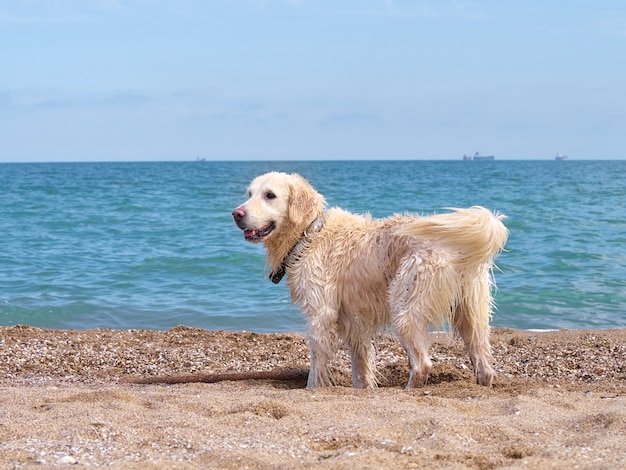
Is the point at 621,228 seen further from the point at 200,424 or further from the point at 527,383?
the point at 200,424

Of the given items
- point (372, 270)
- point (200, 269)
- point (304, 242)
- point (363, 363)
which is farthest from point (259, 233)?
point (200, 269)

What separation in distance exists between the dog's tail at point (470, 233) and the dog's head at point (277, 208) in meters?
1.10

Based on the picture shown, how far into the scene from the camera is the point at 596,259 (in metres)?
15.4

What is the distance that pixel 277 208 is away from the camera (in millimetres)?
6211

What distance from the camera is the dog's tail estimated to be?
18.1 feet

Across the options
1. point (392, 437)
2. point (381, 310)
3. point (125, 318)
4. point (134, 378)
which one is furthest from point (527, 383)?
point (125, 318)

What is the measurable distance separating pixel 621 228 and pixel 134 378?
677 inches

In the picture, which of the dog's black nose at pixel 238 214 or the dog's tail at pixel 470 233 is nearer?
the dog's tail at pixel 470 233

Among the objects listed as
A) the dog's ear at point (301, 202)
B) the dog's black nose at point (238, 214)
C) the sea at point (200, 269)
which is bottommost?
the sea at point (200, 269)

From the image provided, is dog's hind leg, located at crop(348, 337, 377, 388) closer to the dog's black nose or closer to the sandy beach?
the sandy beach

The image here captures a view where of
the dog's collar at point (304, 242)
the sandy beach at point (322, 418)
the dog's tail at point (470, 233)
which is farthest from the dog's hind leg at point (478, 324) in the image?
the dog's collar at point (304, 242)

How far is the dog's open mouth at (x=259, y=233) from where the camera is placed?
6.20 meters

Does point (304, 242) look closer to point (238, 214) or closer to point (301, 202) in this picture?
point (301, 202)

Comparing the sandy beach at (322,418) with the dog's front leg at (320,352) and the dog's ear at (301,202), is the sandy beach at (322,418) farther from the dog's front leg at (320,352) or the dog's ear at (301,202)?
the dog's ear at (301,202)
